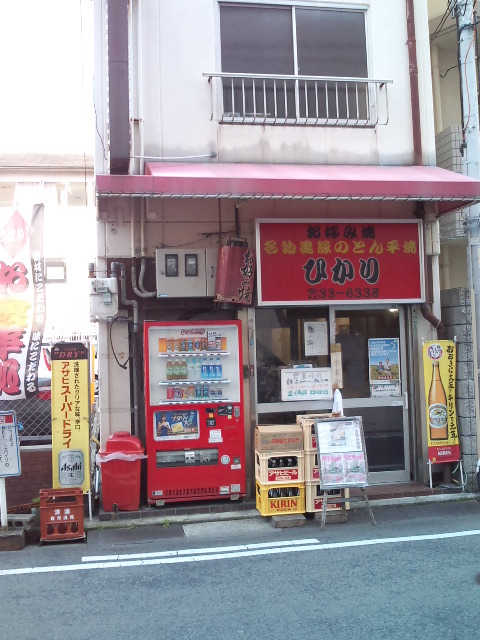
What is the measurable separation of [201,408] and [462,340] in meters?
3.90

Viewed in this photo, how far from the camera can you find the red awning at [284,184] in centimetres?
722

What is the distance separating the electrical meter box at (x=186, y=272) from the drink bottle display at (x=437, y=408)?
3.41 m

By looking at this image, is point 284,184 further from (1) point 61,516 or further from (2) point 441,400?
(1) point 61,516

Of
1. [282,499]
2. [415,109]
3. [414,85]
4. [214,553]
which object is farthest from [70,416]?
[414,85]

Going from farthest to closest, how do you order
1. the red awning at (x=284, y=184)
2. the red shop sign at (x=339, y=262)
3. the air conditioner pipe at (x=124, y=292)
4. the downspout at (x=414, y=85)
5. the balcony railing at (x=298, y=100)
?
the downspout at (x=414, y=85), the balcony railing at (x=298, y=100), the red shop sign at (x=339, y=262), the air conditioner pipe at (x=124, y=292), the red awning at (x=284, y=184)

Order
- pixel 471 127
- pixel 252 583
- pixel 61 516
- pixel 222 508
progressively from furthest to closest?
1. pixel 471 127
2. pixel 222 508
3. pixel 61 516
4. pixel 252 583

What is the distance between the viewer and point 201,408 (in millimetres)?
8172

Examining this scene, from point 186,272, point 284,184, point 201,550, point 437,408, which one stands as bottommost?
point 201,550

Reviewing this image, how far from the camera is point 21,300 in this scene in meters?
7.75

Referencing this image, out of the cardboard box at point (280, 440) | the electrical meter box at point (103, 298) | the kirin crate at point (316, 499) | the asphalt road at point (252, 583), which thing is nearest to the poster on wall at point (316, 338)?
the cardboard box at point (280, 440)

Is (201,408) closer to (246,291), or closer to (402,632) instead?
(246,291)

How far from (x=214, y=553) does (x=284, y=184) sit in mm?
4343

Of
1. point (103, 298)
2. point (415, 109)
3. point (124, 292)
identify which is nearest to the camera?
point (103, 298)

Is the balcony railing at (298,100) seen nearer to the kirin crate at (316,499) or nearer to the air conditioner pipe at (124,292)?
the air conditioner pipe at (124,292)
